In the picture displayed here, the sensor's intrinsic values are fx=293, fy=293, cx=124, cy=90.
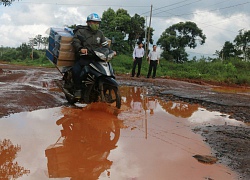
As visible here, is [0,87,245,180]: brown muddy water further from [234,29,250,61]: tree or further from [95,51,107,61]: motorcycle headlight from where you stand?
[234,29,250,61]: tree

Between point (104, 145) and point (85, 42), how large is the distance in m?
2.86

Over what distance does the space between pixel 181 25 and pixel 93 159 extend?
112ft

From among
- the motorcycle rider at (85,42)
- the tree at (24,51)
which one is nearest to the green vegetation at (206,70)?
the motorcycle rider at (85,42)

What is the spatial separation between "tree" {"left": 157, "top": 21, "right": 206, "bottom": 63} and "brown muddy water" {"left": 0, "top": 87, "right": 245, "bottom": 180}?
2789cm

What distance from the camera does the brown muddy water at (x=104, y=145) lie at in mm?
3154

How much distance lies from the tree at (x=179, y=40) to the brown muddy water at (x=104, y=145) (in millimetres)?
27895

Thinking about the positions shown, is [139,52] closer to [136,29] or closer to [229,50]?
[136,29]

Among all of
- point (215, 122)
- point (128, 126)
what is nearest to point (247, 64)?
point (215, 122)

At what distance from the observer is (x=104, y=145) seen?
13.4 ft

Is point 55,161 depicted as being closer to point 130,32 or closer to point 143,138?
point 143,138

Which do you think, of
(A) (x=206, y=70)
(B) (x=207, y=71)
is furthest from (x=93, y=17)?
(A) (x=206, y=70)

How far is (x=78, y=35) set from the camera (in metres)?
6.29

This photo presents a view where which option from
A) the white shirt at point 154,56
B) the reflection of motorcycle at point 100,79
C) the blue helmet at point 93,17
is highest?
the blue helmet at point 93,17

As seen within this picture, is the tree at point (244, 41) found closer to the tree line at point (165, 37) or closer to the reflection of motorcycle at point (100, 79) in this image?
the tree line at point (165, 37)
